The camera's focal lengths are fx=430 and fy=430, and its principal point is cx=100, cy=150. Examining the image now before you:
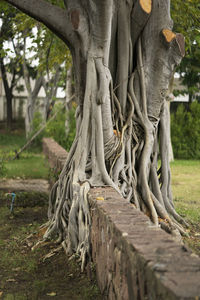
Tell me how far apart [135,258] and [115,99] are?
3.54m

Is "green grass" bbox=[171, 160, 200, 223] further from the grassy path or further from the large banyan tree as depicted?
the grassy path

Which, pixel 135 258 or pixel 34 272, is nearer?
pixel 135 258

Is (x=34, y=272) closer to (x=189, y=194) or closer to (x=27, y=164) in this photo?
(x=189, y=194)

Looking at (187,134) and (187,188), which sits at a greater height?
(187,134)

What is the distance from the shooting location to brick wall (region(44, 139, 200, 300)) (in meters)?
2.17

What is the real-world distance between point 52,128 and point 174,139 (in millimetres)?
4801

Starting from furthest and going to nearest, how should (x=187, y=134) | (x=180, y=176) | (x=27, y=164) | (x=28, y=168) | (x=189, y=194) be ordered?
(x=187, y=134)
(x=27, y=164)
(x=28, y=168)
(x=180, y=176)
(x=189, y=194)

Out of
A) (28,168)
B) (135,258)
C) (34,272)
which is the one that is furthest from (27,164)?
(135,258)

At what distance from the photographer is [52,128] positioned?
14711mm

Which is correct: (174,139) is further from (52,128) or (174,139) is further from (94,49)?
(94,49)

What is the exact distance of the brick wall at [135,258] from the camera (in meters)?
2.17

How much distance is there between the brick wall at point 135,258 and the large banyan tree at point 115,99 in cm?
82

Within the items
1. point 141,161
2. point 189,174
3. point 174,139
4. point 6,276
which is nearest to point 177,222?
point 141,161

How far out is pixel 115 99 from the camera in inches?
232
